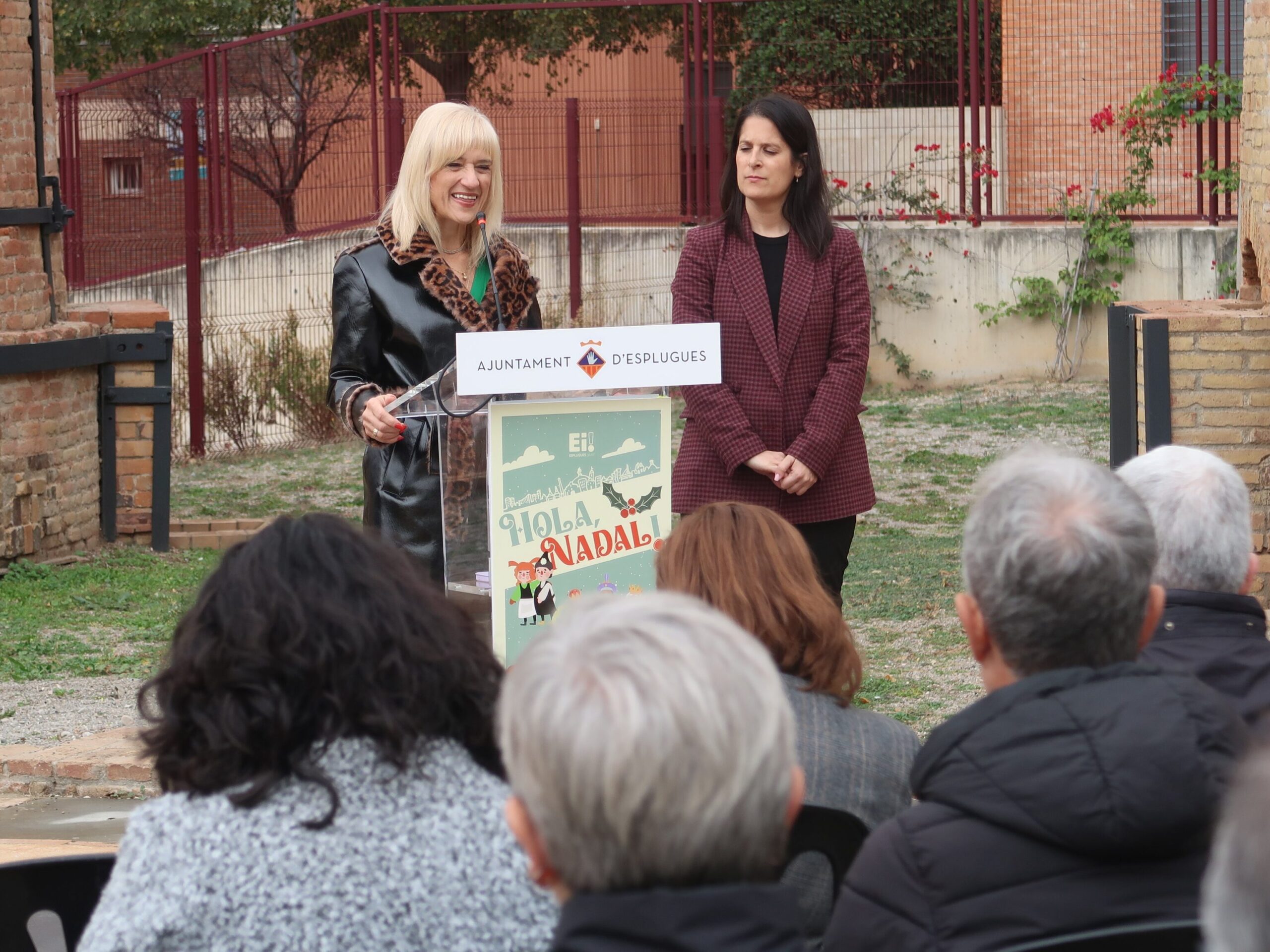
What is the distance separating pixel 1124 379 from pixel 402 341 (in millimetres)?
3682

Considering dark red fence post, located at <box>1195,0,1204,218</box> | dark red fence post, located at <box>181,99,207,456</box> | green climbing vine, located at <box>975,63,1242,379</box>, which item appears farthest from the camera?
green climbing vine, located at <box>975,63,1242,379</box>

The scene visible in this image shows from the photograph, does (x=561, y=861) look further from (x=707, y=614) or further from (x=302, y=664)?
(x=302, y=664)

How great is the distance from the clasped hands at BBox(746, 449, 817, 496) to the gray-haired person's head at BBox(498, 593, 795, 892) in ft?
8.74

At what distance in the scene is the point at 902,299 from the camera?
15.5m

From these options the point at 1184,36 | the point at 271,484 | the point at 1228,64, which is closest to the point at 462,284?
the point at 271,484

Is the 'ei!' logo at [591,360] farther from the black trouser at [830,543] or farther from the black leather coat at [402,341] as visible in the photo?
the black trouser at [830,543]

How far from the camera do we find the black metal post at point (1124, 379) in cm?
651

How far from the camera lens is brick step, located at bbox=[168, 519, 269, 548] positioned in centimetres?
934

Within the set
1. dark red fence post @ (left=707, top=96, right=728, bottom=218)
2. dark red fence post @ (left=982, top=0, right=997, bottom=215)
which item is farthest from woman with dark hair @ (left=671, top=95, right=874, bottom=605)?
dark red fence post @ (left=982, top=0, right=997, bottom=215)

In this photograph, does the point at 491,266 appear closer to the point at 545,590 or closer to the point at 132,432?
the point at 545,590

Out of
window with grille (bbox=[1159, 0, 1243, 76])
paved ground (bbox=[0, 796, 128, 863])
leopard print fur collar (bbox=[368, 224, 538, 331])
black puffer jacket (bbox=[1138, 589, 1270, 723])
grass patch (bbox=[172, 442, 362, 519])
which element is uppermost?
window with grille (bbox=[1159, 0, 1243, 76])

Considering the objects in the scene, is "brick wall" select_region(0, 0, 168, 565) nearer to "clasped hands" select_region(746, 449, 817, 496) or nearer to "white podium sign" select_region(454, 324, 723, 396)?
"clasped hands" select_region(746, 449, 817, 496)

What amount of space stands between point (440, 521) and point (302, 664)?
2020 millimetres

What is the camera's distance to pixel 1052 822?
1848 millimetres
